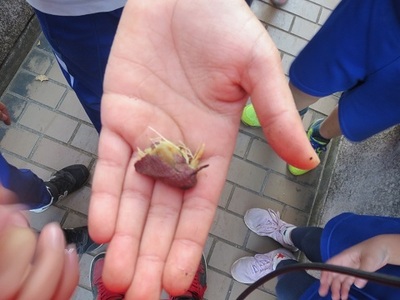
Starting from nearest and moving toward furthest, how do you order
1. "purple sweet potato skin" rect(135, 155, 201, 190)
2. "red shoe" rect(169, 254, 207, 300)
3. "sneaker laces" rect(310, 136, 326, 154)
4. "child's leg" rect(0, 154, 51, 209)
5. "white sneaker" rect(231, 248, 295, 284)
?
"purple sweet potato skin" rect(135, 155, 201, 190)
"child's leg" rect(0, 154, 51, 209)
"red shoe" rect(169, 254, 207, 300)
"white sneaker" rect(231, 248, 295, 284)
"sneaker laces" rect(310, 136, 326, 154)

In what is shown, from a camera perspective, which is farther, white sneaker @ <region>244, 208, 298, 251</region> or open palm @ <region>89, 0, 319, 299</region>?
white sneaker @ <region>244, 208, 298, 251</region>

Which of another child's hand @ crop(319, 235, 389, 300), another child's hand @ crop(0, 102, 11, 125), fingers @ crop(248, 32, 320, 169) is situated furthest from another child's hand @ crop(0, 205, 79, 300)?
another child's hand @ crop(0, 102, 11, 125)

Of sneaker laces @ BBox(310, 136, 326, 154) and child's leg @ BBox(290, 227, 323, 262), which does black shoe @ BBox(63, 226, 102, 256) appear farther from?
sneaker laces @ BBox(310, 136, 326, 154)

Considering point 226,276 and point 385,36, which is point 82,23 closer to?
point 385,36

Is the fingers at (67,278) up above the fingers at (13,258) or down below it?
below

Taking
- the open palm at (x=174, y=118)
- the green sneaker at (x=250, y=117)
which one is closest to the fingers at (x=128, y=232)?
the open palm at (x=174, y=118)

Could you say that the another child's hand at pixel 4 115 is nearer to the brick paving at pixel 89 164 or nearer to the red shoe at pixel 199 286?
the brick paving at pixel 89 164

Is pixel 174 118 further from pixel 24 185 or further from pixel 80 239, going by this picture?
pixel 80 239
